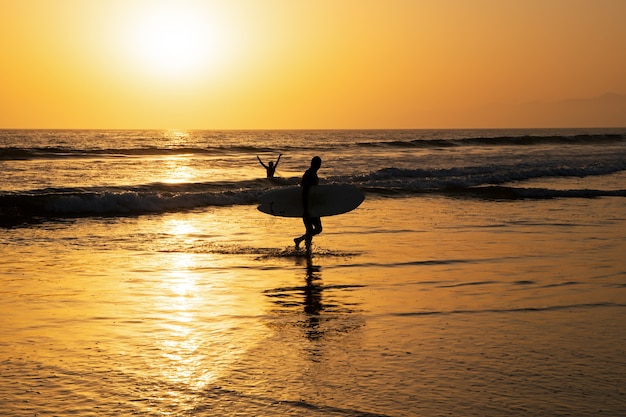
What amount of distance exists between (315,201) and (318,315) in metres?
7.07

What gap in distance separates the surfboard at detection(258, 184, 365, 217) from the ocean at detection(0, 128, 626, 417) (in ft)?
2.32

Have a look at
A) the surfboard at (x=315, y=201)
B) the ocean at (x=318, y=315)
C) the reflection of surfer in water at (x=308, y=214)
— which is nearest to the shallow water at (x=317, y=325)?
the ocean at (x=318, y=315)

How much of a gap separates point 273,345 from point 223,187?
2694 centimetres

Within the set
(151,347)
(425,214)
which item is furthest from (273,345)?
(425,214)

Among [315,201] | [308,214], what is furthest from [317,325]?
[315,201]

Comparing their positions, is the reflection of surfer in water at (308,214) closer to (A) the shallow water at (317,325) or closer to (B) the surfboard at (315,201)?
(A) the shallow water at (317,325)

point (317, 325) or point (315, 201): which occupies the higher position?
point (315, 201)

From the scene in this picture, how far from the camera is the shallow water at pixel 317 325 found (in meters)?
6.46

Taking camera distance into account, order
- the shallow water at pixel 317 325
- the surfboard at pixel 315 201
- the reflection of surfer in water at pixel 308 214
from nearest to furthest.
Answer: the shallow water at pixel 317 325 → the reflection of surfer in water at pixel 308 214 → the surfboard at pixel 315 201

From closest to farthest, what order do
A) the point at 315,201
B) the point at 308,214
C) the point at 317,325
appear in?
the point at 317,325 < the point at 308,214 < the point at 315,201

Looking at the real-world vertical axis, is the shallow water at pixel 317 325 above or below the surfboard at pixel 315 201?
below

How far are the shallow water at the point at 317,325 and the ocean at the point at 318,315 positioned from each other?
28 mm

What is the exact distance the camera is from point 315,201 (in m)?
16.4

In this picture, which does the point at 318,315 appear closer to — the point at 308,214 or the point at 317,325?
the point at 317,325
